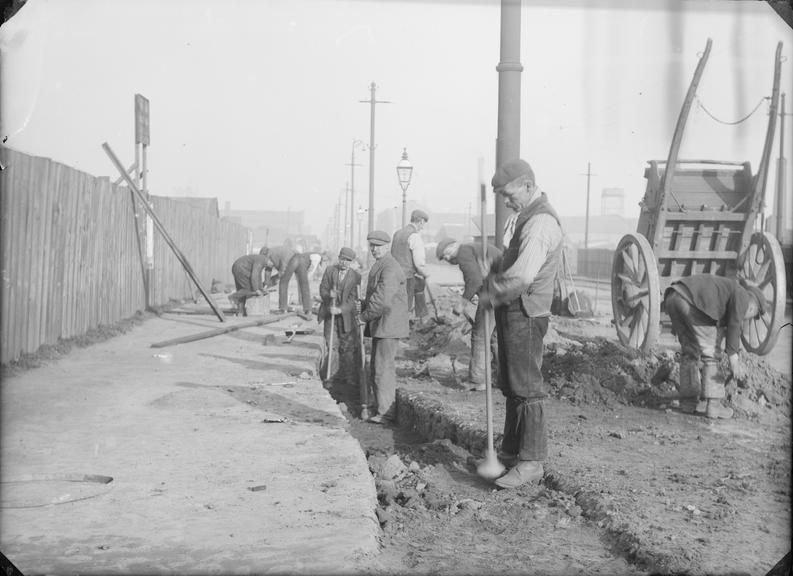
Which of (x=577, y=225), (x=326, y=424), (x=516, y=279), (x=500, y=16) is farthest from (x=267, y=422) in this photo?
(x=577, y=225)

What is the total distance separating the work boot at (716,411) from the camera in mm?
7750

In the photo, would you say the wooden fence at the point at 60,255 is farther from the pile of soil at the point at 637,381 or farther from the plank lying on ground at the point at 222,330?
Answer: the pile of soil at the point at 637,381

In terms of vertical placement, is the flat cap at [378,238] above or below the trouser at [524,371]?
above

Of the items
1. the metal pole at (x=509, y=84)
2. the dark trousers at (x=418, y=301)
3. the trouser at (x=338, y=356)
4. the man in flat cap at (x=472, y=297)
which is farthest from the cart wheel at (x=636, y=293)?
the dark trousers at (x=418, y=301)

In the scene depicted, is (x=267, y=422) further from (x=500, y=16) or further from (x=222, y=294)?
(x=222, y=294)

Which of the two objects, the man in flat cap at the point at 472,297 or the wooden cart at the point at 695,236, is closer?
the man in flat cap at the point at 472,297

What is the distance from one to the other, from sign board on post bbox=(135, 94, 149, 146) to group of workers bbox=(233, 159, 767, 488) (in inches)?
232

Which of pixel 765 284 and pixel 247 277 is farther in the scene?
pixel 247 277

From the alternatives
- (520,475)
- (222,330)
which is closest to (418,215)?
(222,330)

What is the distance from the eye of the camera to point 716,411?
7762 millimetres

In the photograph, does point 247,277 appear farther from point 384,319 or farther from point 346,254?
point 384,319

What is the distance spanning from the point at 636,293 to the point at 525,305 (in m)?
4.77

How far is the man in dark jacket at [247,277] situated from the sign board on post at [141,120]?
289 centimetres

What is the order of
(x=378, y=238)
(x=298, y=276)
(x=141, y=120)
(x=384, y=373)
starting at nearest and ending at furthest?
1. (x=384, y=373)
2. (x=378, y=238)
3. (x=141, y=120)
4. (x=298, y=276)
